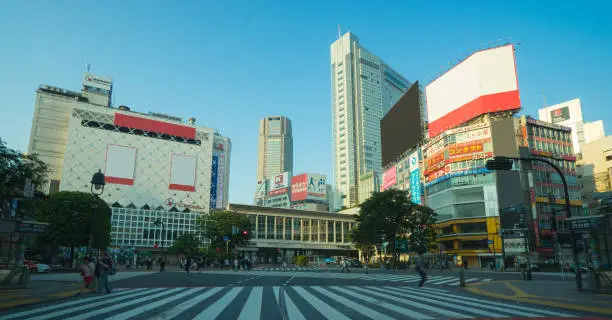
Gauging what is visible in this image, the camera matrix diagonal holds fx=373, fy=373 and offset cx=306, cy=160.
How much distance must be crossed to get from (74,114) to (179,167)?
2869cm

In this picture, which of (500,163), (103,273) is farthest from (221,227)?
(500,163)

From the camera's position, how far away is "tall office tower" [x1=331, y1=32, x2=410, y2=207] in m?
178

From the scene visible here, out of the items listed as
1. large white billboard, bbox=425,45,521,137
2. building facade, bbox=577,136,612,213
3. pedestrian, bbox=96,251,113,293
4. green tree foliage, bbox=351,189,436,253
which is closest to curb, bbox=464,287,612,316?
pedestrian, bbox=96,251,113,293

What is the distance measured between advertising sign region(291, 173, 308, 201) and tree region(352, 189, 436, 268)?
69217 millimetres

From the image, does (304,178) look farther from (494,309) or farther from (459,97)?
(494,309)

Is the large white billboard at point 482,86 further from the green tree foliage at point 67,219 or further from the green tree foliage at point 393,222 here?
the green tree foliage at point 67,219

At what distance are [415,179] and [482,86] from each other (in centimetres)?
2507

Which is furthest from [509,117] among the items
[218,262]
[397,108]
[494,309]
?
[494,309]

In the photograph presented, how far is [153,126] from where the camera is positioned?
10500 centimetres

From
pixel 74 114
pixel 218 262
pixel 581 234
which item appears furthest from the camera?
pixel 74 114

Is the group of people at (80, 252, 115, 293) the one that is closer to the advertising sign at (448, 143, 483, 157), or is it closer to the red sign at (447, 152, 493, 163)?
the red sign at (447, 152, 493, 163)

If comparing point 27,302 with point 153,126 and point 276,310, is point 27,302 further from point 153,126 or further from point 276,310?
point 153,126

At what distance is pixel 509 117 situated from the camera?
6850 cm

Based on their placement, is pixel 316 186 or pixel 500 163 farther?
pixel 316 186
